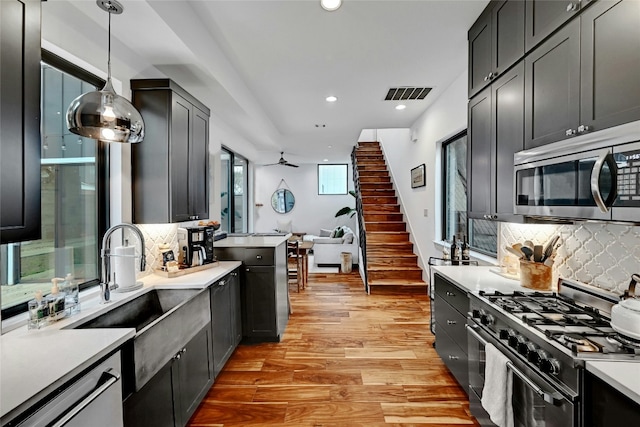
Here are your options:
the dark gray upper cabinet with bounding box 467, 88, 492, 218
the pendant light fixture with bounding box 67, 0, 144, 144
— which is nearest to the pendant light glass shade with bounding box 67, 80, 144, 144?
the pendant light fixture with bounding box 67, 0, 144, 144

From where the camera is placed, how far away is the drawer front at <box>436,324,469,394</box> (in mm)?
2293

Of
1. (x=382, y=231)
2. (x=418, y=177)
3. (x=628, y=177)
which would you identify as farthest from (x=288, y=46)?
(x=382, y=231)

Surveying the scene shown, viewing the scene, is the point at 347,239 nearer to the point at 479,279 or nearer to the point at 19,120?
the point at 479,279

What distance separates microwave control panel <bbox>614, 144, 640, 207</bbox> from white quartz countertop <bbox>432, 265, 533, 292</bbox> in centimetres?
114

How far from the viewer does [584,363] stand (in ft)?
3.82

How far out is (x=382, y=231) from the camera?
6.40m

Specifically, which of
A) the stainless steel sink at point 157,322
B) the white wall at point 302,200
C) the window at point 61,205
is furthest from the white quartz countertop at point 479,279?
the white wall at point 302,200

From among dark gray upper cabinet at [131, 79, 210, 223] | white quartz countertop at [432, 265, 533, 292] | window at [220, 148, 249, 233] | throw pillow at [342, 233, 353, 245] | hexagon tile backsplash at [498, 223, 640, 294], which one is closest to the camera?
hexagon tile backsplash at [498, 223, 640, 294]

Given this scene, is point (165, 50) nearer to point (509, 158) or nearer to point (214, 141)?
point (214, 141)

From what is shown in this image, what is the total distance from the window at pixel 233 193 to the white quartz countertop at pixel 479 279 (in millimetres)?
3486

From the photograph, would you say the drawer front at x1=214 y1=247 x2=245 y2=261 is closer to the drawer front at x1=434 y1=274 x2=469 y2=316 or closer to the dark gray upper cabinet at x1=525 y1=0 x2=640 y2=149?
the drawer front at x1=434 y1=274 x2=469 y2=316

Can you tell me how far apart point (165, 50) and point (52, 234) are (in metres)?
1.53

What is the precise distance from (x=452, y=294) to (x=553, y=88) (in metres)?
1.58

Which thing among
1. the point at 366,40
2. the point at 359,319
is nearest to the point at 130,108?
the point at 366,40
